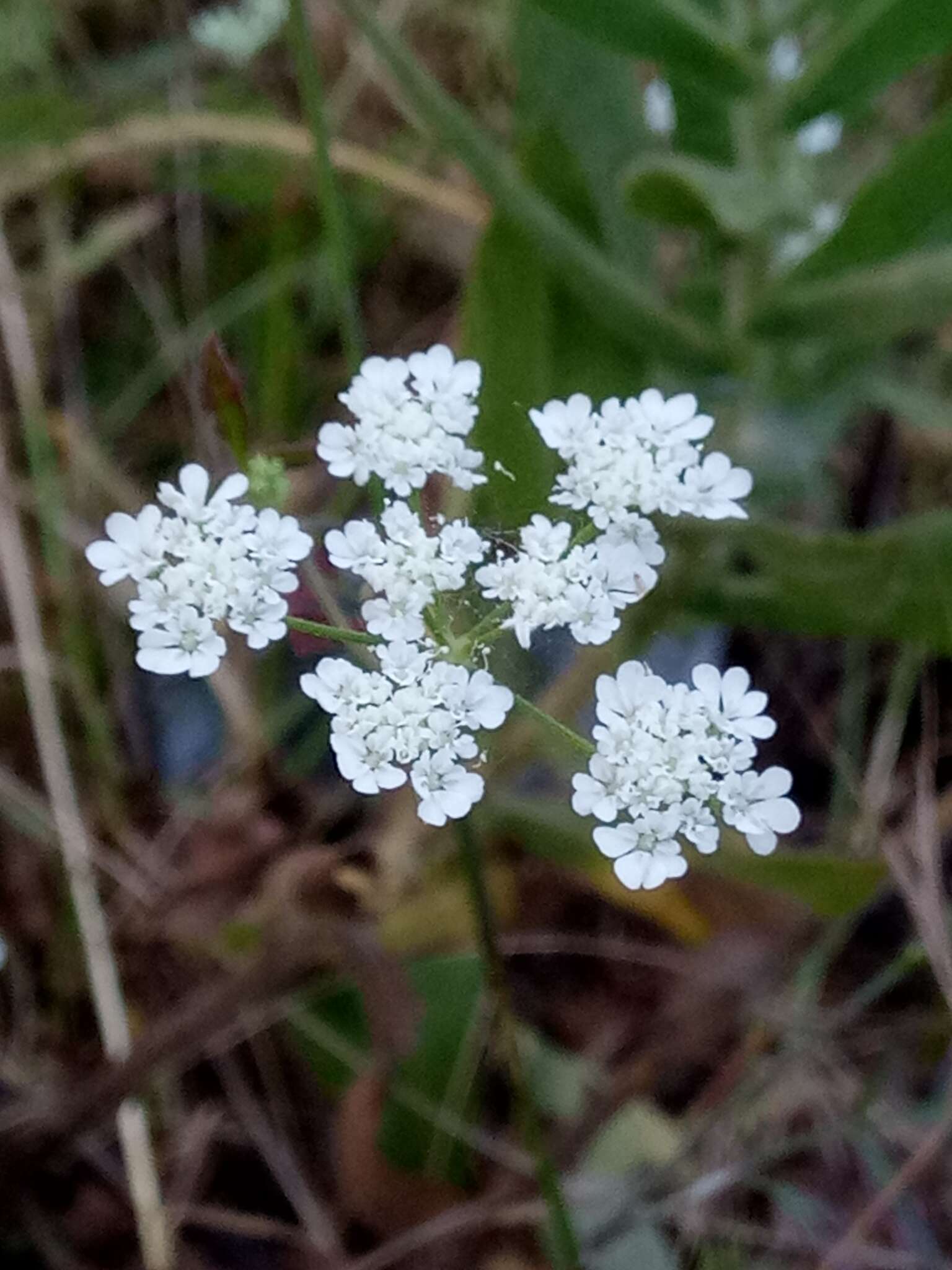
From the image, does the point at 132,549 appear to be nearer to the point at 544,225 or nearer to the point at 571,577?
the point at 571,577

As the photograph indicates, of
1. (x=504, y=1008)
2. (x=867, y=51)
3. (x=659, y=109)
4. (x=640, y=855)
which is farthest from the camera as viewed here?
(x=659, y=109)

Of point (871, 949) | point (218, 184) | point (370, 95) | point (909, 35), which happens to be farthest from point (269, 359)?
point (871, 949)

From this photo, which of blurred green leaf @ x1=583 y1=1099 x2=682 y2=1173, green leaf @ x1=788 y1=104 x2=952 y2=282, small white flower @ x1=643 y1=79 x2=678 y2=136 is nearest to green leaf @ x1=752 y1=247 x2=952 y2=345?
green leaf @ x1=788 y1=104 x2=952 y2=282

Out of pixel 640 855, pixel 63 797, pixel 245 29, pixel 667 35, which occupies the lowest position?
pixel 640 855

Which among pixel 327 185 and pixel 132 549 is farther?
pixel 327 185

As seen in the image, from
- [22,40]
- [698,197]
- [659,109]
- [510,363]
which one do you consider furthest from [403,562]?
[22,40]

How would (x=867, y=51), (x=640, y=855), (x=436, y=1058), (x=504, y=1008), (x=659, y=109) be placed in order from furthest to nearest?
1. (x=659, y=109)
2. (x=436, y=1058)
3. (x=867, y=51)
4. (x=504, y=1008)
5. (x=640, y=855)

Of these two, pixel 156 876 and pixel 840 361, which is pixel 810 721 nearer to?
pixel 840 361
